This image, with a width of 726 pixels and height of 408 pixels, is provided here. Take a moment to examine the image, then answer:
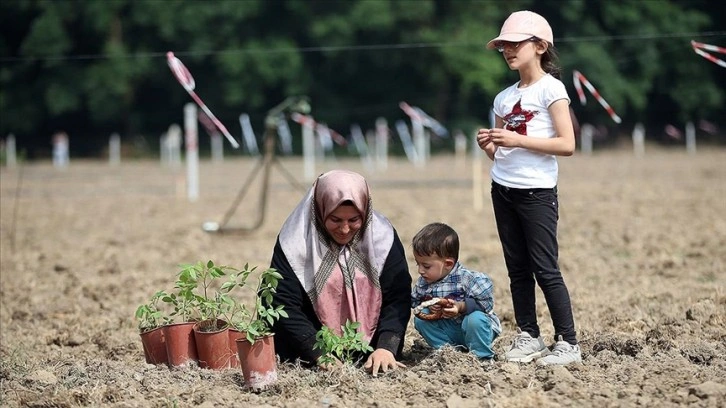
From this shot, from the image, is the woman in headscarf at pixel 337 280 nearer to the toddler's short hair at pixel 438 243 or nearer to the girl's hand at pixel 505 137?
the toddler's short hair at pixel 438 243

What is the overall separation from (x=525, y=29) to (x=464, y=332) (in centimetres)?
145

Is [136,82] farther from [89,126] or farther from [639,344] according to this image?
[639,344]

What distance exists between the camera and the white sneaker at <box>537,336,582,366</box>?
4.73m

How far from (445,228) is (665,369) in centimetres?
117

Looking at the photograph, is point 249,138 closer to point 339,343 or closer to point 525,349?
point 525,349

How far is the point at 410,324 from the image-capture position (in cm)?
619

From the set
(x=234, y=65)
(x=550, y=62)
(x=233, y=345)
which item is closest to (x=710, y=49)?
(x=550, y=62)

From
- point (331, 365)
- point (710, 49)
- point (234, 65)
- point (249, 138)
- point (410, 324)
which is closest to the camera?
point (331, 365)

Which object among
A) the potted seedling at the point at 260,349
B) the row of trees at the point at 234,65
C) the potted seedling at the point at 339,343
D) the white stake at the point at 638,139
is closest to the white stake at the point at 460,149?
the row of trees at the point at 234,65

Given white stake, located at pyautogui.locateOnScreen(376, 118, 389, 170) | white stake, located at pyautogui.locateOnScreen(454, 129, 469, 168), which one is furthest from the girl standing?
white stake, located at pyautogui.locateOnScreen(376, 118, 389, 170)

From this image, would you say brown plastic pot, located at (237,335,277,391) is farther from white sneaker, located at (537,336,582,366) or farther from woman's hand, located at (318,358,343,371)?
white sneaker, located at (537,336,582,366)

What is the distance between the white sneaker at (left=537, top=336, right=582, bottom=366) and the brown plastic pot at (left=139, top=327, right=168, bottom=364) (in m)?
1.86

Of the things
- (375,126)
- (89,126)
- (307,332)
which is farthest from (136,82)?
(307,332)

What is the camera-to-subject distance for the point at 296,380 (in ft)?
15.2
